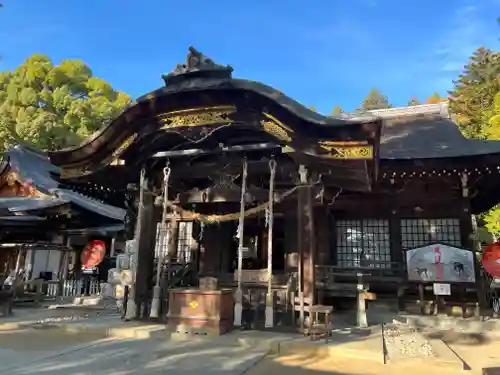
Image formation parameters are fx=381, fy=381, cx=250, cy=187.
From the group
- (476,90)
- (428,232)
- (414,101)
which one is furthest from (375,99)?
(428,232)

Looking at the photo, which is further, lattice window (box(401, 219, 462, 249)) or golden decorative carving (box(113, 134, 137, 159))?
lattice window (box(401, 219, 462, 249))

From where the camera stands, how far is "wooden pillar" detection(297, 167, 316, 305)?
7910 millimetres

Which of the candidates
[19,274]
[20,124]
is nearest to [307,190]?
[19,274]

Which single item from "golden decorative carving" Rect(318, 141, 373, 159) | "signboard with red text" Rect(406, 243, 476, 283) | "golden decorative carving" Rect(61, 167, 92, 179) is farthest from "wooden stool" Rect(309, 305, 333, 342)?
"golden decorative carving" Rect(61, 167, 92, 179)

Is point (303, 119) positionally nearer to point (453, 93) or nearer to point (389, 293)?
point (389, 293)

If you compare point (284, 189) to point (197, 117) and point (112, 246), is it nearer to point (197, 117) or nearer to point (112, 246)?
point (197, 117)

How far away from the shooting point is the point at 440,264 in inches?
413

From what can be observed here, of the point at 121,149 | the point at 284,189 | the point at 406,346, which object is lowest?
the point at 406,346

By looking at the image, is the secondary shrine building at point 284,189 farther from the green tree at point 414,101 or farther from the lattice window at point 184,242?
the green tree at point 414,101

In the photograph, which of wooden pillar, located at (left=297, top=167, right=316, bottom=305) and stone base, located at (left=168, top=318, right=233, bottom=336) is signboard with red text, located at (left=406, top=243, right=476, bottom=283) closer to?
wooden pillar, located at (left=297, top=167, right=316, bottom=305)

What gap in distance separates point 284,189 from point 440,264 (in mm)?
4749

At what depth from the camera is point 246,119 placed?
8398 millimetres

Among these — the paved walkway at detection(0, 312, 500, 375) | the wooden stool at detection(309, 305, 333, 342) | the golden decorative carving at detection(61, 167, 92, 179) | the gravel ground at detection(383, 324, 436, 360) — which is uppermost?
the golden decorative carving at detection(61, 167, 92, 179)

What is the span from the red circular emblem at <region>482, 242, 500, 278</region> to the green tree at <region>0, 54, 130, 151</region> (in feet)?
82.3
